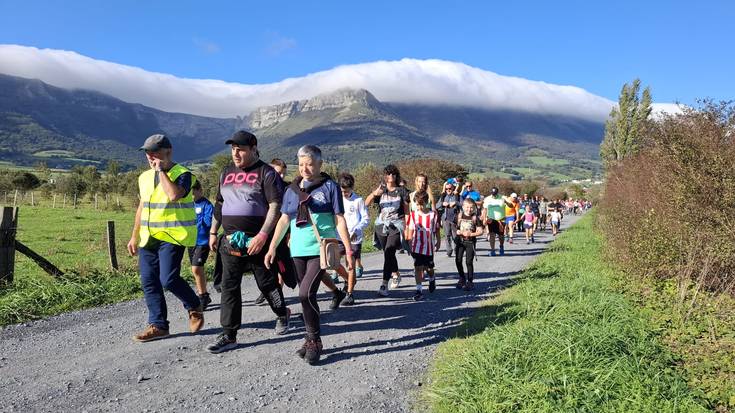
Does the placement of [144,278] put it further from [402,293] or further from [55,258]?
[55,258]

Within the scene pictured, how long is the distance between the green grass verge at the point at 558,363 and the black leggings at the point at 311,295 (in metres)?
1.16

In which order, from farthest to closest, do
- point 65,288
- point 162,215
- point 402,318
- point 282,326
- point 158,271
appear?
point 65,288 → point 402,318 → point 282,326 → point 158,271 → point 162,215

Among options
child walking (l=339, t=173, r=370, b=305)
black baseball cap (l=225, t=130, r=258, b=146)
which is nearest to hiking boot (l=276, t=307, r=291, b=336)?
child walking (l=339, t=173, r=370, b=305)

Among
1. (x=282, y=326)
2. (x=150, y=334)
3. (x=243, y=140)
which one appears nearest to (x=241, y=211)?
(x=243, y=140)

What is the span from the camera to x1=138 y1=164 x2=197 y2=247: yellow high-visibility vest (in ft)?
15.6

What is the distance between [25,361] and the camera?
431cm

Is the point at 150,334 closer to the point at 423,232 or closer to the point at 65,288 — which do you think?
the point at 65,288

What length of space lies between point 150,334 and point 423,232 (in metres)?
3.89

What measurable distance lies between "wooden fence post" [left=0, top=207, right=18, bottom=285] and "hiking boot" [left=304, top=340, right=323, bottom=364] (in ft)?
16.2

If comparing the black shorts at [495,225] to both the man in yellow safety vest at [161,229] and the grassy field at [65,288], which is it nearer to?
the grassy field at [65,288]

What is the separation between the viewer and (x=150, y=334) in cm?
488

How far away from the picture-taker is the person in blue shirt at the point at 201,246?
6.21 m

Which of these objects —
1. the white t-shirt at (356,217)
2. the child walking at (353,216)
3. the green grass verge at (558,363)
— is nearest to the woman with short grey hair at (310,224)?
the green grass verge at (558,363)

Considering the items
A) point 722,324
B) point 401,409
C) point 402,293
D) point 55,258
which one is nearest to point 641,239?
point 722,324
